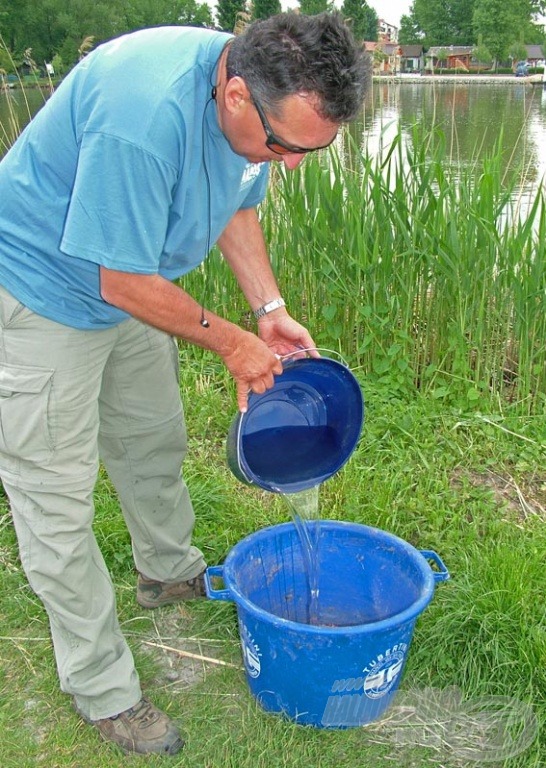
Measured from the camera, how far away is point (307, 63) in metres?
1.38

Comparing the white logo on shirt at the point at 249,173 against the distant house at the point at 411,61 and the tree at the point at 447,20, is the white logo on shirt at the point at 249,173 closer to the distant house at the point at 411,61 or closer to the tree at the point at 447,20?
the distant house at the point at 411,61

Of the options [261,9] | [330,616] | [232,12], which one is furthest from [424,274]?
[232,12]

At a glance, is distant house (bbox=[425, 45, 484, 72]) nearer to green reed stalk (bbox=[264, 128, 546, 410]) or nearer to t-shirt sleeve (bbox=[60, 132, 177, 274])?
green reed stalk (bbox=[264, 128, 546, 410])

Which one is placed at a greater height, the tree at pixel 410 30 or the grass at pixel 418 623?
the tree at pixel 410 30

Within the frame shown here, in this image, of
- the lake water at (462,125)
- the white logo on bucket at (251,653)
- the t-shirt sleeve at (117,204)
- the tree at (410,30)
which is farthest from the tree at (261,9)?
the tree at (410,30)

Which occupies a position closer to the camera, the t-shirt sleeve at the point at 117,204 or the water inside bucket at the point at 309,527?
the t-shirt sleeve at the point at 117,204

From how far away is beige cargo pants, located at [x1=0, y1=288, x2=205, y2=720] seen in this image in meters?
1.67

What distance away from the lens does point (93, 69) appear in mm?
1503

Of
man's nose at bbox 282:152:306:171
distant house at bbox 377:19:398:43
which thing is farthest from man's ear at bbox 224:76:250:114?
distant house at bbox 377:19:398:43

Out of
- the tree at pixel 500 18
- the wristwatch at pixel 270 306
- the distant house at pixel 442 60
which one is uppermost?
the tree at pixel 500 18

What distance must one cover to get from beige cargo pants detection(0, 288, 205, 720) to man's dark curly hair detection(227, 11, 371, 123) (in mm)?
666

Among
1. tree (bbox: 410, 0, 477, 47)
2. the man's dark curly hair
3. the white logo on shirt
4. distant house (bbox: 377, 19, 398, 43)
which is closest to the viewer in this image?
the man's dark curly hair

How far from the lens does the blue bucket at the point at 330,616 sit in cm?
176

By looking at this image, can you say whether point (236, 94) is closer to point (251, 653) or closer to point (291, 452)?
point (291, 452)
